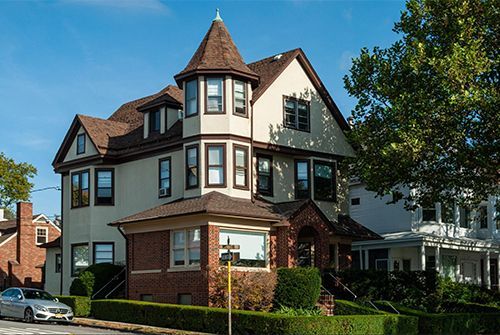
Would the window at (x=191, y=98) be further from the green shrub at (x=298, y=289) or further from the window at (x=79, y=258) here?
the window at (x=79, y=258)

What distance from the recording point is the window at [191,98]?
35.3 metres

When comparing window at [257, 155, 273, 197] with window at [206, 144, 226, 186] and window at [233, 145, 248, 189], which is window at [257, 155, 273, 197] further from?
window at [206, 144, 226, 186]

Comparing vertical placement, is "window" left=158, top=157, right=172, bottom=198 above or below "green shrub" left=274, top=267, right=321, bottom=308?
→ above

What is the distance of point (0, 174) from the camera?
2827 inches

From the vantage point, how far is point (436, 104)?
3075cm

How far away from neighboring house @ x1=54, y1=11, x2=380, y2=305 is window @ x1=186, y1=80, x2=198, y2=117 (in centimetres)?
7

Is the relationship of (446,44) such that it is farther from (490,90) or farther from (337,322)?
(337,322)

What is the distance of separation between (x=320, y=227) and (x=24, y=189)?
45903mm

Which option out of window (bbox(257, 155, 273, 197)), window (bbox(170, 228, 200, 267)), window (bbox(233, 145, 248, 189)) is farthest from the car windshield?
window (bbox(257, 155, 273, 197))

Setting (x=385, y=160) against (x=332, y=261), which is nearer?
(x=385, y=160)

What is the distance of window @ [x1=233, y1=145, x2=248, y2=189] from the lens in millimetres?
34938

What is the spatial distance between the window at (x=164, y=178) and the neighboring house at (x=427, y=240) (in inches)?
606

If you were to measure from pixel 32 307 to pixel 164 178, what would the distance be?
380 inches

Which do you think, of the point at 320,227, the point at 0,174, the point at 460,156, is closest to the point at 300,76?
the point at 320,227
